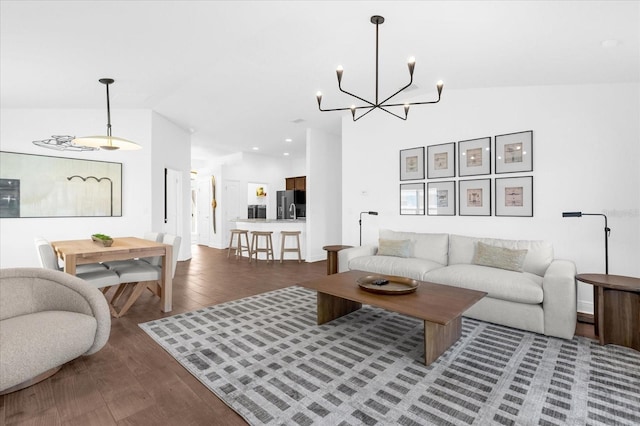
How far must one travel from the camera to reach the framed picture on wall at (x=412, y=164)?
4.74 meters

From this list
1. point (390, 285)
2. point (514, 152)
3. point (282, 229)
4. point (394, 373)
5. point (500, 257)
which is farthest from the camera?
point (282, 229)

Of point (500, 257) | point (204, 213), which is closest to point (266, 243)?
point (204, 213)

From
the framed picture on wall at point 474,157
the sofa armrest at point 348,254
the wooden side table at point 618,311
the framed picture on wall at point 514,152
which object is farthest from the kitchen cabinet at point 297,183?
the wooden side table at point 618,311

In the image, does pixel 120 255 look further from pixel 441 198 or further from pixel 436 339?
pixel 441 198

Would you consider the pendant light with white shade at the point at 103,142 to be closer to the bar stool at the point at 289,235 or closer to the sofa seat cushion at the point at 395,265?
the sofa seat cushion at the point at 395,265

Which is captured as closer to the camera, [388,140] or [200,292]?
[200,292]

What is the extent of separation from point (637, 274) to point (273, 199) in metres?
8.41

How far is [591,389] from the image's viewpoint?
1.98 m

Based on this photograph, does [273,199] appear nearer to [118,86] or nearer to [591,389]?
[118,86]

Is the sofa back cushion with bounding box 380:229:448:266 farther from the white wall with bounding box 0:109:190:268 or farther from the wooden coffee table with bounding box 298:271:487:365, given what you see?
the white wall with bounding box 0:109:190:268

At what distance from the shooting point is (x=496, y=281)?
3039mm

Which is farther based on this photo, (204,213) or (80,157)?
(204,213)

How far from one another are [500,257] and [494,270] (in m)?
0.24

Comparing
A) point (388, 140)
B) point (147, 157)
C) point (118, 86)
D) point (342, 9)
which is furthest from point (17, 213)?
point (388, 140)
